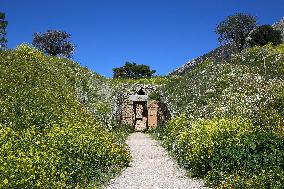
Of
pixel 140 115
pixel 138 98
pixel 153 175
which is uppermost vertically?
pixel 138 98

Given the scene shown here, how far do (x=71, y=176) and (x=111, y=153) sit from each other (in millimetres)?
4423

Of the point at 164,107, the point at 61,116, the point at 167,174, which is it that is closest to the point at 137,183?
the point at 167,174

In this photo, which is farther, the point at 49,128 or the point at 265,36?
the point at 265,36

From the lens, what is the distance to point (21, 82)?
25859 mm

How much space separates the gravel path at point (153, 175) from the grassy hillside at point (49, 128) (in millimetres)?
654

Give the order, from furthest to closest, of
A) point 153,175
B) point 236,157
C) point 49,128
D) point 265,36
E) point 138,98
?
point 265,36 → point 138,98 → point 49,128 → point 153,175 → point 236,157

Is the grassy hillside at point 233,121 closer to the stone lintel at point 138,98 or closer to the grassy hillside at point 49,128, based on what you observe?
the stone lintel at point 138,98

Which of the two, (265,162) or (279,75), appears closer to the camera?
(265,162)

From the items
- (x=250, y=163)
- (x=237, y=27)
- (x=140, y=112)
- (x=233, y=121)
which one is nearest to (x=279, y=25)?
(x=237, y=27)

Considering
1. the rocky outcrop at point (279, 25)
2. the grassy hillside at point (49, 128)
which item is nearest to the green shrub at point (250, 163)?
the grassy hillside at point (49, 128)

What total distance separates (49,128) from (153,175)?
508cm

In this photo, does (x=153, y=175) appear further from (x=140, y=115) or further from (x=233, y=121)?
(x=140, y=115)

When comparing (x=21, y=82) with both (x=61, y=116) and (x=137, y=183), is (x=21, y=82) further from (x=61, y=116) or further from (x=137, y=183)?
(x=137, y=183)

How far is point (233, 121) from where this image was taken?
20.1 m
